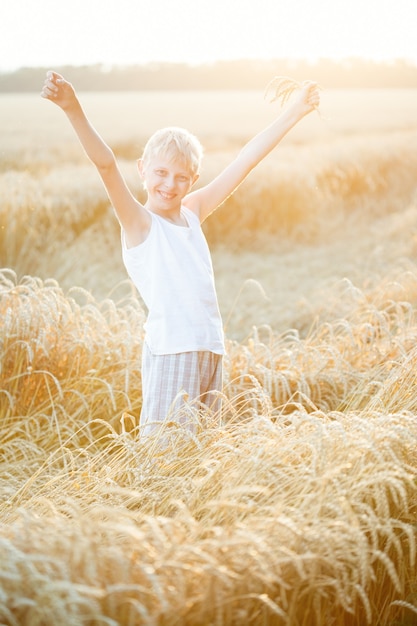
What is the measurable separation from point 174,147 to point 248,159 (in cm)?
34

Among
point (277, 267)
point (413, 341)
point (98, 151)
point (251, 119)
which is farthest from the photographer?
point (251, 119)

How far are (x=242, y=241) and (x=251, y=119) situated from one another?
387 inches

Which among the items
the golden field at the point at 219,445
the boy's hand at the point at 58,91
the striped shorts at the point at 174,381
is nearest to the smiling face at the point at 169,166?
the boy's hand at the point at 58,91

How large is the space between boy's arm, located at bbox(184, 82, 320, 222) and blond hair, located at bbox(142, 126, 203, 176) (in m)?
0.22

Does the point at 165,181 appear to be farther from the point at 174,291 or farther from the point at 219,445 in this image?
the point at 219,445

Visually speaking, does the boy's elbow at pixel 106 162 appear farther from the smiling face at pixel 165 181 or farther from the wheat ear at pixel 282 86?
the wheat ear at pixel 282 86

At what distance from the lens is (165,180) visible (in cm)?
248

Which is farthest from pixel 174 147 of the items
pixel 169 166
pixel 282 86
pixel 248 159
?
pixel 282 86

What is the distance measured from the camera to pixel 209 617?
161 centimetres

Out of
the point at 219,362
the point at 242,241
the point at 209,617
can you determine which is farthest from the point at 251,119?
the point at 209,617

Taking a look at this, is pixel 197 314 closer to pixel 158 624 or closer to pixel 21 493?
pixel 21 493

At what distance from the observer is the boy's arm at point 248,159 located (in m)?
2.74

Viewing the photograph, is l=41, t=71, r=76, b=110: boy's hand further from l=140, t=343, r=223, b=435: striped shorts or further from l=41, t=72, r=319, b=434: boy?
l=140, t=343, r=223, b=435: striped shorts

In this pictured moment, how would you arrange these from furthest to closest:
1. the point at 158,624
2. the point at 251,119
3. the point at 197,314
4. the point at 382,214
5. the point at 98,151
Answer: the point at 251,119 < the point at 382,214 < the point at 197,314 < the point at 98,151 < the point at 158,624
